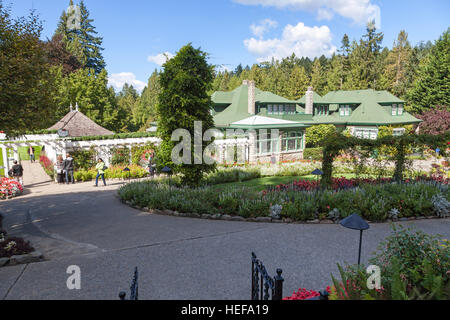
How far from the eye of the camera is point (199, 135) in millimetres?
13930

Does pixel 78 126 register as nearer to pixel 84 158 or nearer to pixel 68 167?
pixel 84 158

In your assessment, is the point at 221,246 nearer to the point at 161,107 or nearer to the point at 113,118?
the point at 161,107

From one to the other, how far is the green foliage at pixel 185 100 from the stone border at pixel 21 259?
24.4ft

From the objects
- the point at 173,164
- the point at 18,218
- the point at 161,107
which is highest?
the point at 161,107

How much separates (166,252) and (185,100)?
7557 millimetres

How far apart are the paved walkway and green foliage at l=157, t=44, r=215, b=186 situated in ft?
10.6

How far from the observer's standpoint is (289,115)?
35.3 meters

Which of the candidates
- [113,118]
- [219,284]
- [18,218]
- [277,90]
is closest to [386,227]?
[219,284]

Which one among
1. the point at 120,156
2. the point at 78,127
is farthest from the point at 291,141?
the point at 78,127

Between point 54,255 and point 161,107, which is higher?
point 161,107

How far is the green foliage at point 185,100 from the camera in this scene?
13.7 metres

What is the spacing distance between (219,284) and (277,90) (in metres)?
57.1

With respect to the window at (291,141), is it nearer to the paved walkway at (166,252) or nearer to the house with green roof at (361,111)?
the house with green roof at (361,111)

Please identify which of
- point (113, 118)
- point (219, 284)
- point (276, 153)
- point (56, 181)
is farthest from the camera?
point (113, 118)
